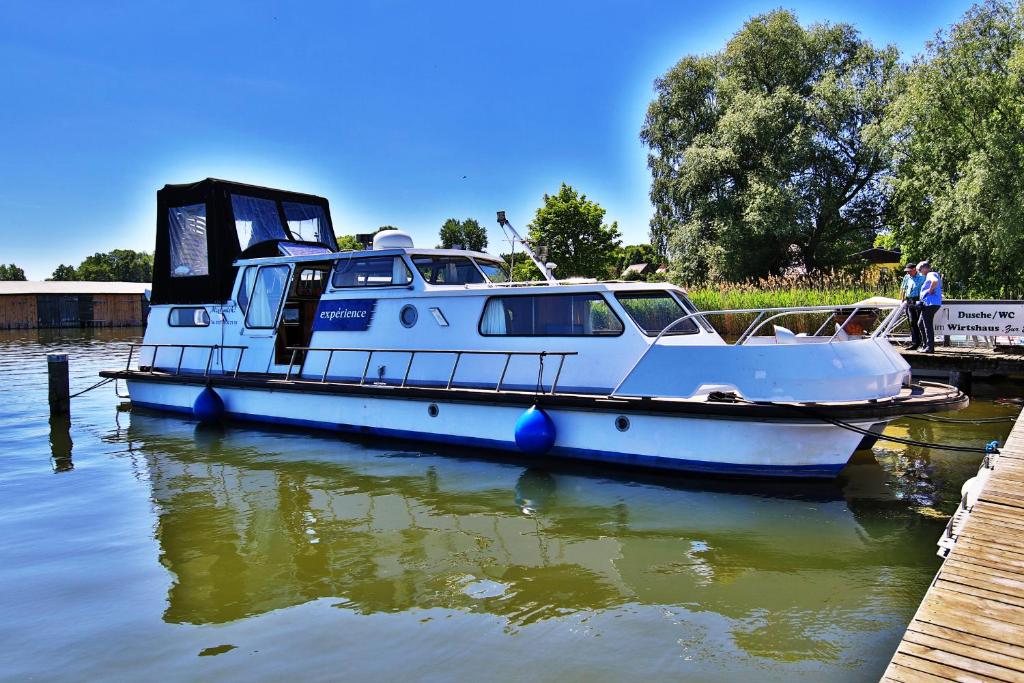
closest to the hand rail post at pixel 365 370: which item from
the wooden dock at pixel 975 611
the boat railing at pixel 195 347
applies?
the boat railing at pixel 195 347

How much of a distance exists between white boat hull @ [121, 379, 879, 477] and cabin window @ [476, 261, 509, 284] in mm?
2375

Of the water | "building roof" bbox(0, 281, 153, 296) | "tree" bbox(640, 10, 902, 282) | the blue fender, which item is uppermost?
"tree" bbox(640, 10, 902, 282)

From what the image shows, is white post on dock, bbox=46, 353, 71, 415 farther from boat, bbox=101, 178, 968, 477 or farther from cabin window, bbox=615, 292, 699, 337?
cabin window, bbox=615, 292, 699, 337

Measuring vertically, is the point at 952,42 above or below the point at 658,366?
above

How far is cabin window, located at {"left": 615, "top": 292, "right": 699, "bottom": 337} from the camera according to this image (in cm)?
858

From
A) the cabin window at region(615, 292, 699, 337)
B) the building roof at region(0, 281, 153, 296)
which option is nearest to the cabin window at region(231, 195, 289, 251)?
the cabin window at region(615, 292, 699, 337)

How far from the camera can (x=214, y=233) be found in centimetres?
1219

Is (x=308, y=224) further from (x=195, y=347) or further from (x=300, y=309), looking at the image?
(x=195, y=347)

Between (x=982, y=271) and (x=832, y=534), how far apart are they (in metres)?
17.3

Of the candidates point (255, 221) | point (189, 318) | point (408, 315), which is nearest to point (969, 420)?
point (408, 315)

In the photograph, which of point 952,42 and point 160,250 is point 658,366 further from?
point 952,42

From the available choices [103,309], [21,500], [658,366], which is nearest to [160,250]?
[21,500]

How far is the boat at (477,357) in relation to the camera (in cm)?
755

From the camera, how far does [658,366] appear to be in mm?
8141
